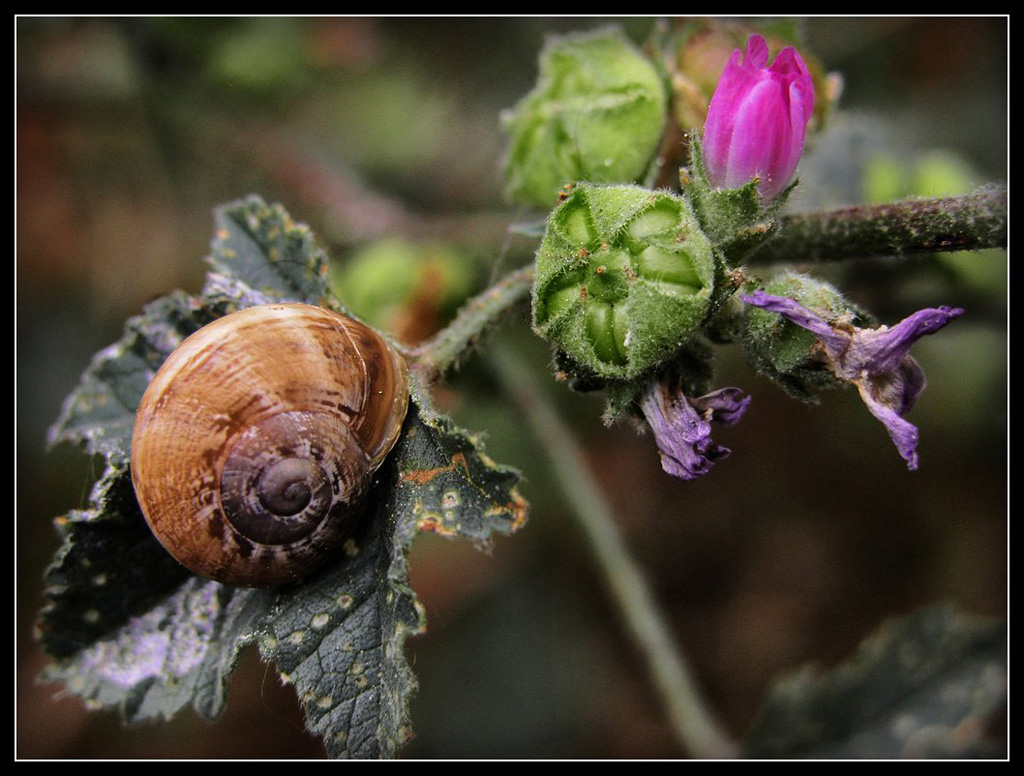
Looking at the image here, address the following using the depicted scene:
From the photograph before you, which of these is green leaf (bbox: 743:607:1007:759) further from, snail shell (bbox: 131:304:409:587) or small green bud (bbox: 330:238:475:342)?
snail shell (bbox: 131:304:409:587)

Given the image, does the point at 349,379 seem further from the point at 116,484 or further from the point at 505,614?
the point at 505,614

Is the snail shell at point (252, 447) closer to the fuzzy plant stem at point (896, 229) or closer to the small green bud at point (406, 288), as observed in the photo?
the fuzzy plant stem at point (896, 229)

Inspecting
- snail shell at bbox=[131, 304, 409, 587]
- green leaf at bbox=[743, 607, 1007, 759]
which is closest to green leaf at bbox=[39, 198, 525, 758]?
snail shell at bbox=[131, 304, 409, 587]

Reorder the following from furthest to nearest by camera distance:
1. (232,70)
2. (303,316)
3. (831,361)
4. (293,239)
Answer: (232,70) → (293,239) → (303,316) → (831,361)

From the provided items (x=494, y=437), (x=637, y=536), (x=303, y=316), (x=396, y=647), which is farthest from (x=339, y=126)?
(x=396, y=647)

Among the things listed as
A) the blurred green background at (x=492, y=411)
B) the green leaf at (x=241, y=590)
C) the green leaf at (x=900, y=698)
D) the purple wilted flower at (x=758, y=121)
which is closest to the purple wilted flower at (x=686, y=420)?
the green leaf at (x=241, y=590)
